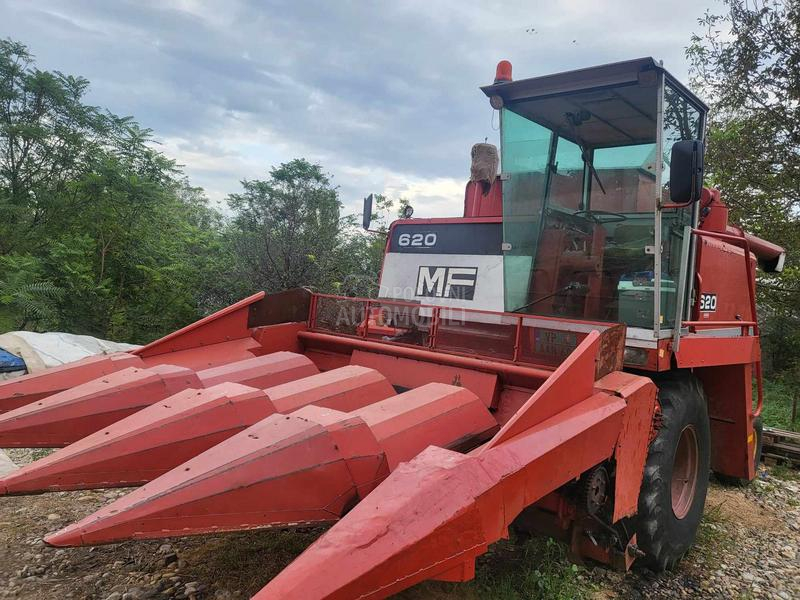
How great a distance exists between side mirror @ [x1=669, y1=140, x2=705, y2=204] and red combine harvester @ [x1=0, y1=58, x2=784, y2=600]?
11 millimetres

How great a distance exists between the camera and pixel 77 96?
8.39 meters

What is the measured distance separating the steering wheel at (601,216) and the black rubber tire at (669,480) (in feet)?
3.33

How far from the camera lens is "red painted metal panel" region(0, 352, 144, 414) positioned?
2766 millimetres

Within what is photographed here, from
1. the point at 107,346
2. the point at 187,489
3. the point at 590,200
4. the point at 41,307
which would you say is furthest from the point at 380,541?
the point at 41,307

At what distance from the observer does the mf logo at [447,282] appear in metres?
4.35

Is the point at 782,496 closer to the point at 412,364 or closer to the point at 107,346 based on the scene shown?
the point at 412,364

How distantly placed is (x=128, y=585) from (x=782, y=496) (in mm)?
5244

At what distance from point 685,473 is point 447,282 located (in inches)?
84.1

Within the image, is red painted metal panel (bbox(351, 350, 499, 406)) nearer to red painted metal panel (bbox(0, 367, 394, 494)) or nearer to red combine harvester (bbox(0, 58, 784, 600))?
red combine harvester (bbox(0, 58, 784, 600))

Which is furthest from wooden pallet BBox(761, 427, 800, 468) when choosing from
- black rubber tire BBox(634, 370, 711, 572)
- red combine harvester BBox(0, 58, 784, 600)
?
black rubber tire BBox(634, 370, 711, 572)

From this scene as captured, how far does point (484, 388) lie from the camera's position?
116 inches

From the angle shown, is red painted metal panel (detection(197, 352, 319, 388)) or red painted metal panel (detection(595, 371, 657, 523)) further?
red painted metal panel (detection(197, 352, 319, 388))

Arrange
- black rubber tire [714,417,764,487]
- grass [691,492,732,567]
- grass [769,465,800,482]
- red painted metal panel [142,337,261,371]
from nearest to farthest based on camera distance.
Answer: red painted metal panel [142,337,261,371] < grass [691,492,732,567] < black rubber tire [714,417,764,487] < grass [769,465,800,482]

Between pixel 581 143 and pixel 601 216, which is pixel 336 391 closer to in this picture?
pixel 601 216
